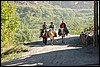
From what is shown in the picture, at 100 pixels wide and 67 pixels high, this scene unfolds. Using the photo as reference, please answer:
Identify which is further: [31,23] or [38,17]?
[38,17]

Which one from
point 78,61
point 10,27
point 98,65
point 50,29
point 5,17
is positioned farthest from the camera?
point 10,27

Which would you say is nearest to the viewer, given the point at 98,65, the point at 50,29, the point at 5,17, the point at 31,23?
the point at 98,65

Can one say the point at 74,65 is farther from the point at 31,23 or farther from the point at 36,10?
the point at 36,10

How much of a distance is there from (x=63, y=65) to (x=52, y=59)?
2.09 m

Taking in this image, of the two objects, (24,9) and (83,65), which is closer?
(83,65)

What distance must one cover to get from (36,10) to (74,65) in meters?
172

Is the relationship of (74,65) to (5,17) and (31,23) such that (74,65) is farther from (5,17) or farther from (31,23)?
(31,23)

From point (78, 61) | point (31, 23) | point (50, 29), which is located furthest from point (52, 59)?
point (31, 23)

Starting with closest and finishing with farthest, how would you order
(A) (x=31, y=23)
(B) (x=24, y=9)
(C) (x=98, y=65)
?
(C) (x=98, y=65), (A) (x=31, y=23), (B) (x=24, y=9)

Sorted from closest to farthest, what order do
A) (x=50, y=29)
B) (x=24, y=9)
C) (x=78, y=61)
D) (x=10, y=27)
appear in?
(x=78, y=61), (x=50, y=29), (x=10, y=27), (x=24, y=9)

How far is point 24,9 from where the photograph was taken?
7101 inches

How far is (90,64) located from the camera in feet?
46.0

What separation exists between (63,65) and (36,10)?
172 metres

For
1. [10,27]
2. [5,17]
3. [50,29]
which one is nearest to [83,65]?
[50,29]
